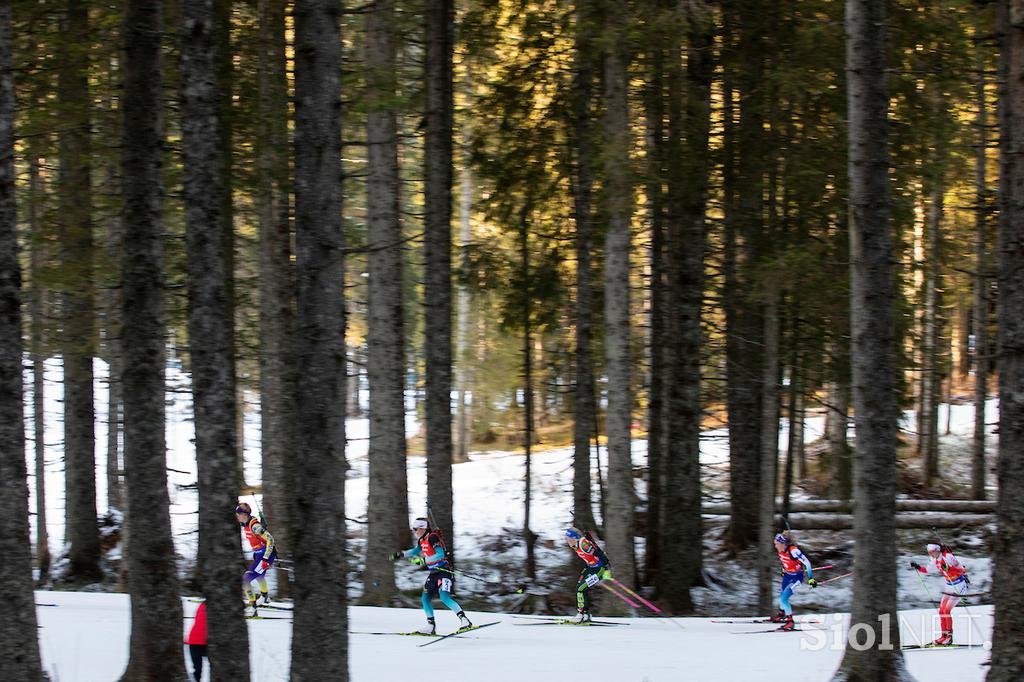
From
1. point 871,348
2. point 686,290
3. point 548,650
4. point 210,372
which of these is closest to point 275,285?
point 686,290

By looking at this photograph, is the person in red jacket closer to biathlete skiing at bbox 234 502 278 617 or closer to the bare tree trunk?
biathlete skiing at bbox 234 502 278 617

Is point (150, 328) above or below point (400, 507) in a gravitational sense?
above

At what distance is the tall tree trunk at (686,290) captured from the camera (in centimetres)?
1458

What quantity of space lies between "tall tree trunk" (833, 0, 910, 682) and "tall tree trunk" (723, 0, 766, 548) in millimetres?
5189

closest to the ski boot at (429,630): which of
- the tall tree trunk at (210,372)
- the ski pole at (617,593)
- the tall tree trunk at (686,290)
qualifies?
the ski pole at (617,593)

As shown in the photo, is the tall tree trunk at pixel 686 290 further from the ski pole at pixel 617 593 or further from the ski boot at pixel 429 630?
the ski boot at pixel 429 630

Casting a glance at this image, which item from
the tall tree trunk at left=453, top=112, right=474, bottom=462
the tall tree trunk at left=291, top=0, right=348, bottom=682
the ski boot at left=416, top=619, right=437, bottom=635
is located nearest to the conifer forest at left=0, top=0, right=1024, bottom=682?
the tall tree trunk at left=291, top=0, right=348, bottom=682

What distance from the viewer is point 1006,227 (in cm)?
834

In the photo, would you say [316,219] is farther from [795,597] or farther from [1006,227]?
[795,597]

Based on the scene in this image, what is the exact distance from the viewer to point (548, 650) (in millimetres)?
11805

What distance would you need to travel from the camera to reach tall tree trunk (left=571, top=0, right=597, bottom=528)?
16.0 m

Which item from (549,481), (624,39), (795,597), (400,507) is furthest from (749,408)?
(549,481)

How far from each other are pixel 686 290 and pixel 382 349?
5.24m

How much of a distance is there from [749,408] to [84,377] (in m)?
13.0
